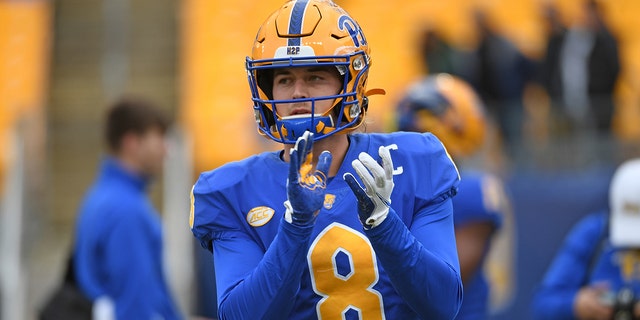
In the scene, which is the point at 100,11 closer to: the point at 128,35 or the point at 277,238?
the point at 128,35

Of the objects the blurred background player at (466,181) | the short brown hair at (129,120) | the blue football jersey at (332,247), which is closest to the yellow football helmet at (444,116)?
the blurred background player at (466,181)

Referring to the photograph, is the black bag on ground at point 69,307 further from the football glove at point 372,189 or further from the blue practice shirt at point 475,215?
the football glove at point 372,189

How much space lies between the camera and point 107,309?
17.0 ft

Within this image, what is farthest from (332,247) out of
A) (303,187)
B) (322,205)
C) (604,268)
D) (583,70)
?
(583,70)

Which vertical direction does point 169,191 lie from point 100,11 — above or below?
below

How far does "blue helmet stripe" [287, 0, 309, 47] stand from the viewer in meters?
2.85

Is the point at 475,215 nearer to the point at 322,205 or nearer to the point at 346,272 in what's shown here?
the point at 346,272

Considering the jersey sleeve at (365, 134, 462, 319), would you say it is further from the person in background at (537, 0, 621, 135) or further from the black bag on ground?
the person in background at (537, 0, 621, 135)

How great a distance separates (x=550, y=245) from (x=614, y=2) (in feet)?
13.8

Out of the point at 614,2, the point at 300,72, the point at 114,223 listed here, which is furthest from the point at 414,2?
the point at 300,72

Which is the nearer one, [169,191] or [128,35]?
[169,191]

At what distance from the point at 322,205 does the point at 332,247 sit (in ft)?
0.64

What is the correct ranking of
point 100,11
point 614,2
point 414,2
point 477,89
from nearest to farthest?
point 477,89 → point 614,2 → point 414,2 → point 100,11

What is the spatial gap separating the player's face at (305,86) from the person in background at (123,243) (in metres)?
2.48
